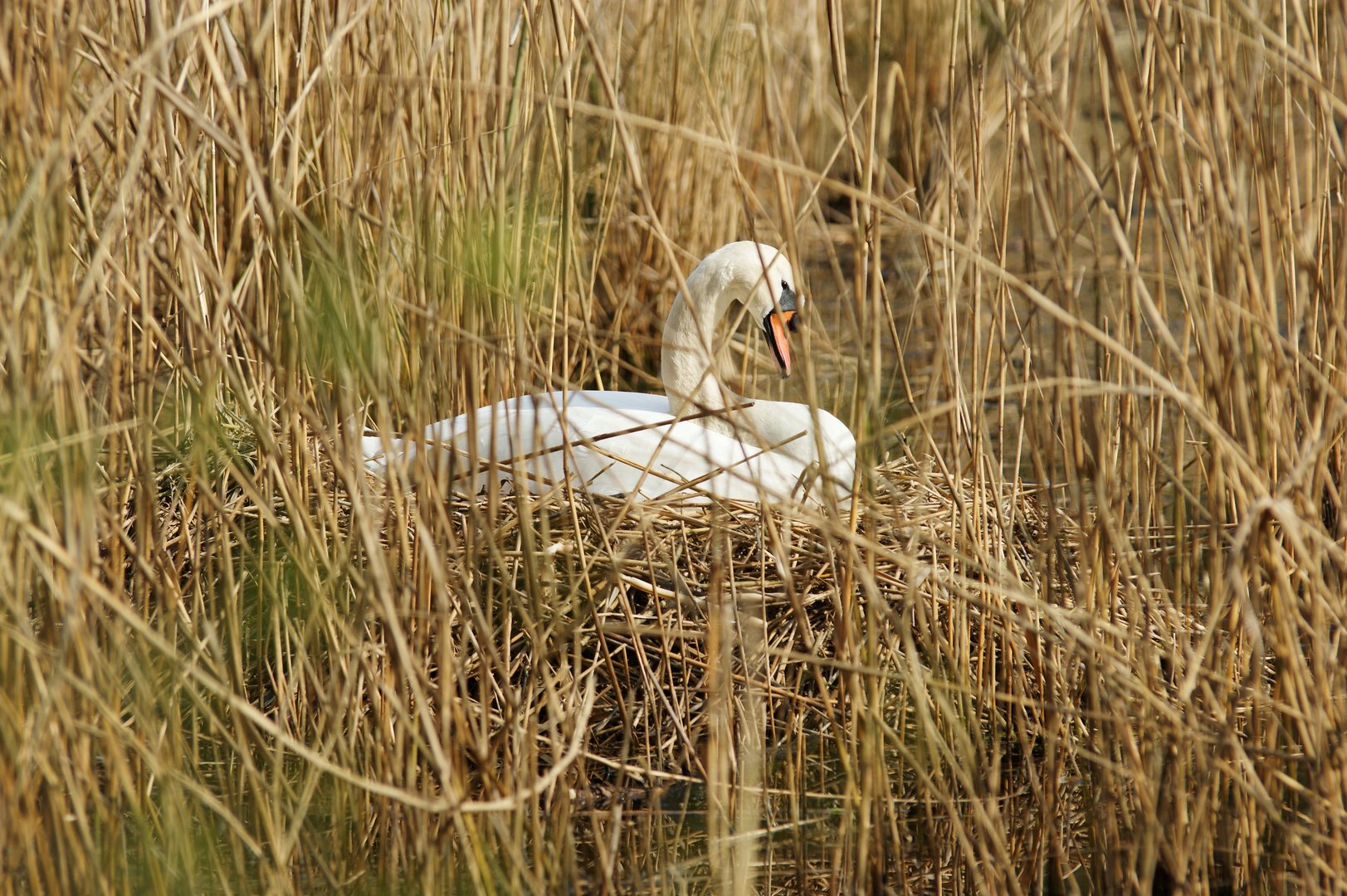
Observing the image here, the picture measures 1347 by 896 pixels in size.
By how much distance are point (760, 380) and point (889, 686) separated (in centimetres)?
206

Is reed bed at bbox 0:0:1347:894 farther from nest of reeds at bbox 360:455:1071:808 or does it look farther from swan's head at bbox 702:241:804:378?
swan's head at bbox 702:241:804:378

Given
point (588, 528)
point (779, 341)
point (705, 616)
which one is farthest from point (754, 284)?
point (705, 616)

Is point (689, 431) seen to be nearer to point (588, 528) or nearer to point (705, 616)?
point (588, 528)

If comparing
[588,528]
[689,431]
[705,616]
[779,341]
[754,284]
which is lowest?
[705,616]

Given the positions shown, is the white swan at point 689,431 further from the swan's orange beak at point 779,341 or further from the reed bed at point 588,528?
the reed bed at point 588,528

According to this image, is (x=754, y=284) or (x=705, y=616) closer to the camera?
(x=705, y=616)

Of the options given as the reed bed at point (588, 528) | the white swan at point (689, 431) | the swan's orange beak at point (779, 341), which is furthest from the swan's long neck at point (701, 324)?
the reed bed at point (588, 528)

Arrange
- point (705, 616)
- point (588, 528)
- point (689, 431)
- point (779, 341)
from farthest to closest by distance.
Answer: point (779, 341) < point (689, 431) < point (588, 528) < point (705, 616)

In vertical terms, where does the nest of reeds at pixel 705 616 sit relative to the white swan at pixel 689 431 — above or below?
below

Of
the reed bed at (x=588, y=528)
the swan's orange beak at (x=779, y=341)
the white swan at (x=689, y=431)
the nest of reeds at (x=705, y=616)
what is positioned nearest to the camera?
the reed bed at (x=588, y=528)

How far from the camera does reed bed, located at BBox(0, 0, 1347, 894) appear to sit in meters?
1.60

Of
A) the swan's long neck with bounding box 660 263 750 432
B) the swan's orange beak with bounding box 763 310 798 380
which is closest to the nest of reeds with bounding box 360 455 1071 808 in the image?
the swan's orange beak with bounding box 763 310 798 380

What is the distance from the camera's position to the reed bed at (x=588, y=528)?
1601mm

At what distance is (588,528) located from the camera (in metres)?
2.80
